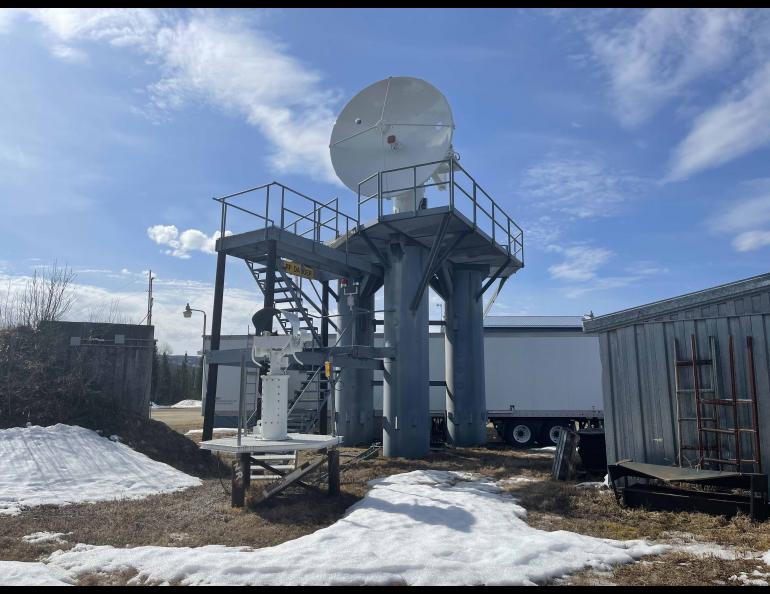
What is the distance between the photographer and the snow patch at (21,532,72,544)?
7.75 m

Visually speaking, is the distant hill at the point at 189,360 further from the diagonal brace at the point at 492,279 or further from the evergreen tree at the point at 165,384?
the diagonal brace at the point at 492,279

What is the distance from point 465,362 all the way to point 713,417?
1076cm

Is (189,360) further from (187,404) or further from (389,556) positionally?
(389,556)

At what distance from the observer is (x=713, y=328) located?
33.8 ft

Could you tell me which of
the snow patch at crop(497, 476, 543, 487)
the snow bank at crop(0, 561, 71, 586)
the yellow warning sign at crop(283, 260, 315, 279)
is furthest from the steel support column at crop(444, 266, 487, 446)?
the snow bank at crop(0, 561, 71, 586)

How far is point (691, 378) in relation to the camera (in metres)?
10.5

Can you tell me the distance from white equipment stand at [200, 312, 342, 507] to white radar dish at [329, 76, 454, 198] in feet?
25.6

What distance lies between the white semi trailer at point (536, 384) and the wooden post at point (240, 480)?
11.8 meters

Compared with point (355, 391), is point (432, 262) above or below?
above

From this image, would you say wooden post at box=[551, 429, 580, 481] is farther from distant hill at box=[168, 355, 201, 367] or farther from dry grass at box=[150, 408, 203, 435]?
distant hill at box=[168, 355, 201, 367]

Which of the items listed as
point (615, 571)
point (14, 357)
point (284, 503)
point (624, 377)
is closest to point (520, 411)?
point (624, 377)

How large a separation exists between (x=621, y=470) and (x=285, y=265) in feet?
31.9

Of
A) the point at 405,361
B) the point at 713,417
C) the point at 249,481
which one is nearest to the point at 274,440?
the point at 249,481

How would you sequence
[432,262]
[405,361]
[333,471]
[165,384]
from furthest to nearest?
[165,384], [405,361], [432,262], [333,471]
